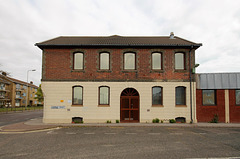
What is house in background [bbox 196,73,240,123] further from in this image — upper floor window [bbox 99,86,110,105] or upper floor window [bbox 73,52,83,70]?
upper floor window [bbox 73,52,83,70]

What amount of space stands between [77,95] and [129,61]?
18.4ft

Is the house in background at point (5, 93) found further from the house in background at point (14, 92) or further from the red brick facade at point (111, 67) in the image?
the red brick facade at point (111, 67)

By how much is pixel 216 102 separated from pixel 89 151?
12580mm

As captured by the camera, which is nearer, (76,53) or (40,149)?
(40,149)

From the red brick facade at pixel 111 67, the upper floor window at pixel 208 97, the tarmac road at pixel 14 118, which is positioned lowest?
the tarmac road at pixel 14 118

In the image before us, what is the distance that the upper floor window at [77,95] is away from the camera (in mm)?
13773

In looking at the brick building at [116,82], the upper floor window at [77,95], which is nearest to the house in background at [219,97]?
the brick building at [116,82]

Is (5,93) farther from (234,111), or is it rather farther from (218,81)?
(234,111)

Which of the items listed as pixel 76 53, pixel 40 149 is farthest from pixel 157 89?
pixel 40 149

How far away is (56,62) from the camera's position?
13859mm

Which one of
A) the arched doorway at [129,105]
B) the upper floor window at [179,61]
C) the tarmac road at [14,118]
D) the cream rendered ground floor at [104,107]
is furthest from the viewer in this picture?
the tarmac road at [14,118]

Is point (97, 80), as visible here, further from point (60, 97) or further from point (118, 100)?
point (60, 97)

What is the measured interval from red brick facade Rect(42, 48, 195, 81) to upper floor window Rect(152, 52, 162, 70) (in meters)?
0.34

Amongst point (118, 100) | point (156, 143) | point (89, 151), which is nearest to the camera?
point (89, 151)
